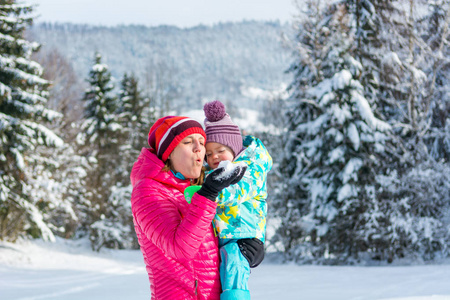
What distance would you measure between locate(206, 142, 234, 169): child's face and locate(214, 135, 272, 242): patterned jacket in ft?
0.51

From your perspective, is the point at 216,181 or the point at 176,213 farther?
the point at 176,213

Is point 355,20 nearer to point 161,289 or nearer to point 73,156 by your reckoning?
point 73,156

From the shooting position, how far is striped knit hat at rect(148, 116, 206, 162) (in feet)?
7.59

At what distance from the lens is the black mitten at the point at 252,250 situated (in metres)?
2.52

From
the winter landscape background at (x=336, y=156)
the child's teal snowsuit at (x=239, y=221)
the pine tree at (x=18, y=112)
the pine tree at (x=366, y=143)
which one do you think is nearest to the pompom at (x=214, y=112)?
the child's teal snowsuit at (x=239, y=221)

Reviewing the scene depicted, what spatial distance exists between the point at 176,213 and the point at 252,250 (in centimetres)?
68

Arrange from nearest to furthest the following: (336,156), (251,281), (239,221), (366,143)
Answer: (239,221), (251,281), (336,156), (366,143)

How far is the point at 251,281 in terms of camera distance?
14.5 m

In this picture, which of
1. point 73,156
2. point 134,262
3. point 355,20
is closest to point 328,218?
point 355,20

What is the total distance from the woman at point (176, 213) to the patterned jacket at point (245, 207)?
135 millimetres

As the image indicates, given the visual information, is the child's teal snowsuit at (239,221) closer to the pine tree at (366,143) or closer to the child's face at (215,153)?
the child's face at (215,153)

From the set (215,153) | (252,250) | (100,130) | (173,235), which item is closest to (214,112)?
(215,153)

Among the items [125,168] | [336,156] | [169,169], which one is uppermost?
[169,169]

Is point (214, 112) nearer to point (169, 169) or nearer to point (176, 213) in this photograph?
point (169, 169)
